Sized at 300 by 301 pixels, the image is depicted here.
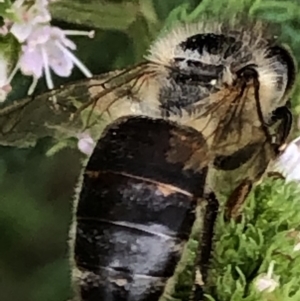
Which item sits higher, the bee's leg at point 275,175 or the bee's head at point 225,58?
the bee's head at point 225,58

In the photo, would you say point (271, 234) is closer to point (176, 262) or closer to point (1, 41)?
point (176, 262)

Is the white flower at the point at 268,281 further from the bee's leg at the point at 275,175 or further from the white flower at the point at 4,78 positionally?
the white flower at the point at 4,78

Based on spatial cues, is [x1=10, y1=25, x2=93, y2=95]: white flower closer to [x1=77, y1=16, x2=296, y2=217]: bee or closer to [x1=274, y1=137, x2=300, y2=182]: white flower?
[x1=77, y1=16, x2=296, y2=217]: bee

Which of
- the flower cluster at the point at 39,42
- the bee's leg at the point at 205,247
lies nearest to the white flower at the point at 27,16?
the flower cluster at the point at 39,42

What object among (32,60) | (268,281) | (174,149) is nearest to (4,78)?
(32,60)

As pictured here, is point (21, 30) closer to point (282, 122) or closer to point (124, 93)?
point (124, 93)

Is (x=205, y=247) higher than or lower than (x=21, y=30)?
lower
